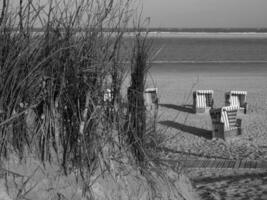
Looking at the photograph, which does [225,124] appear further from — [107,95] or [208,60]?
[208,60]

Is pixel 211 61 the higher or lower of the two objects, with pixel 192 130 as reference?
lower

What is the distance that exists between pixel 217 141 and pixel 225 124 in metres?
0.59

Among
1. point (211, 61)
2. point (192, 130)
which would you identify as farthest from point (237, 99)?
point (211, 61)

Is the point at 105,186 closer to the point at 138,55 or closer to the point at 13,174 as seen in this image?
the point at 13,174

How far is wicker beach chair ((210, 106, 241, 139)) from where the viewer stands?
41.3ft

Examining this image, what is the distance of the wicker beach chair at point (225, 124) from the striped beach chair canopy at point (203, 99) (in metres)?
3.26

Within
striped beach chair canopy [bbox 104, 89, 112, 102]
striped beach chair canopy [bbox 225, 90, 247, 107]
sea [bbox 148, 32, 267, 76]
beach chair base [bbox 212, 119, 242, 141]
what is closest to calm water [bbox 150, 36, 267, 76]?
sea [bbox 148, 32, 267, 76]

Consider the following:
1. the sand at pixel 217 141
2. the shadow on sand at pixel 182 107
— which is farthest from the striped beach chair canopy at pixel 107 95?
the shadow on sand at pixel 182 107

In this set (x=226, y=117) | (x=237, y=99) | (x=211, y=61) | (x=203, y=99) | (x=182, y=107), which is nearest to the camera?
(x=226, y=117)

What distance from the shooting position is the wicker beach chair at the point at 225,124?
41.3 feet

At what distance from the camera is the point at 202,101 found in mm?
16969

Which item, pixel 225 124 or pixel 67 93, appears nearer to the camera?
pixel 67 93

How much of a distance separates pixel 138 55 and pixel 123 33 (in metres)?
Answer: 0.36

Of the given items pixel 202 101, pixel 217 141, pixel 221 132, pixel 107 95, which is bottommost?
pixel 217 141
